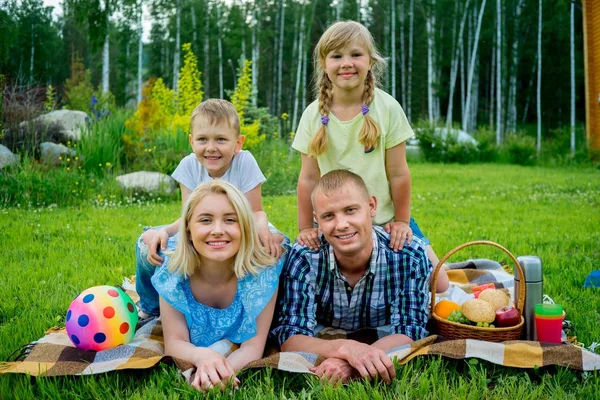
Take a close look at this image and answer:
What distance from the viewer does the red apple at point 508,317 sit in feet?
10.1

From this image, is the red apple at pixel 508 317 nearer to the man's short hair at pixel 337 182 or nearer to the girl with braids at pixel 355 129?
the girl with braids at pixel 355 129

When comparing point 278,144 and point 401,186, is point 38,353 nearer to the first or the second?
point 401,186

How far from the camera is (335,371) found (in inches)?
103

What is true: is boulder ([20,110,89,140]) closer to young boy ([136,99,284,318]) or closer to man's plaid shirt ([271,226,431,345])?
young boy ([136,99,284,318])

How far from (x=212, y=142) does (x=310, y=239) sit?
2.99ft

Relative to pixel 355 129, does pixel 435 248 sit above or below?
below

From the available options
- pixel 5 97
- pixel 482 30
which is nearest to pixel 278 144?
pixel 5 97

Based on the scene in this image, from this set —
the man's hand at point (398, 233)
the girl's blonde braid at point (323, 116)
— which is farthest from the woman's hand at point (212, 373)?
the girl's blonde braid at point (323, 116)

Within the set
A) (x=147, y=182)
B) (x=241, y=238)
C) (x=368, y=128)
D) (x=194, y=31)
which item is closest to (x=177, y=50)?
(x=194, y=31)

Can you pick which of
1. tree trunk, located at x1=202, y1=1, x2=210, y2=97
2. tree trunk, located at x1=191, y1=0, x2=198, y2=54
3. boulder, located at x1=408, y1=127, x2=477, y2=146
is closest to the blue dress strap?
boulder, located at x1=408, y1=127, x2=477, y2=146

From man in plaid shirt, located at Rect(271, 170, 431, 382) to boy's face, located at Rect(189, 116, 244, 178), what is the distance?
2.62 ft

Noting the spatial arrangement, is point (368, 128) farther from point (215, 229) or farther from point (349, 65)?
point (215, 229)

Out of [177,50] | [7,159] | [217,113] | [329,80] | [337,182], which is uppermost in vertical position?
[177,50]

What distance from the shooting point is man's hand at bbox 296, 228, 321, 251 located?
325 centimetres
